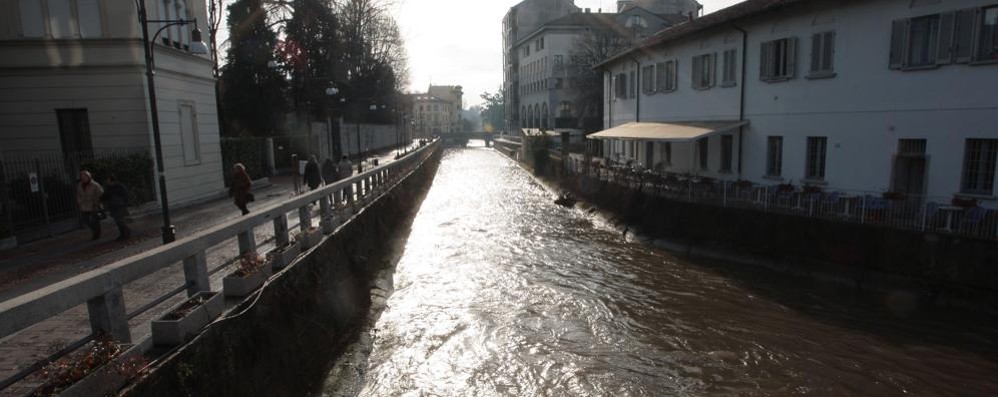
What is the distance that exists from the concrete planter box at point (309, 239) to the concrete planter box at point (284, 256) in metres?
0.35

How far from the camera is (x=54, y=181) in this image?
40.9 ft

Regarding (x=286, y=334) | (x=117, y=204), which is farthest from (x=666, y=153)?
(x=286, y=334)

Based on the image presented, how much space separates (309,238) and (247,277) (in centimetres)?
283

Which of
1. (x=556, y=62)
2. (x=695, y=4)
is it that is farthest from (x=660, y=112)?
(x=695, y=4)

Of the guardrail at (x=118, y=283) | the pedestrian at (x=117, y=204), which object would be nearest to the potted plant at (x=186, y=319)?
the guardrail at (x=118, y=283)

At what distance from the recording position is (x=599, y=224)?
2047 centimetres

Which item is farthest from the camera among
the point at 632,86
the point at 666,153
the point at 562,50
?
the point at 562,50

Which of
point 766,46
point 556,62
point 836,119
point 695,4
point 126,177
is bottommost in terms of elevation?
point 126,177

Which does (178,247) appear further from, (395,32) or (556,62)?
(556,62)

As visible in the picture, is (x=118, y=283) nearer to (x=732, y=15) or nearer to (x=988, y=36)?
(x=988, y=36)

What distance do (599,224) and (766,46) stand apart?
26.0ft

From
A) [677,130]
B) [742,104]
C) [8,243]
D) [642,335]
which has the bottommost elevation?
[642,335]

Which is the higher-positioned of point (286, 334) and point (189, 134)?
point (189, 134)

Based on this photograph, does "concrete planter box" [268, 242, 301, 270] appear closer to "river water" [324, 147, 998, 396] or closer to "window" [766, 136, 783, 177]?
"river water" [324, 147, 998, 396]
